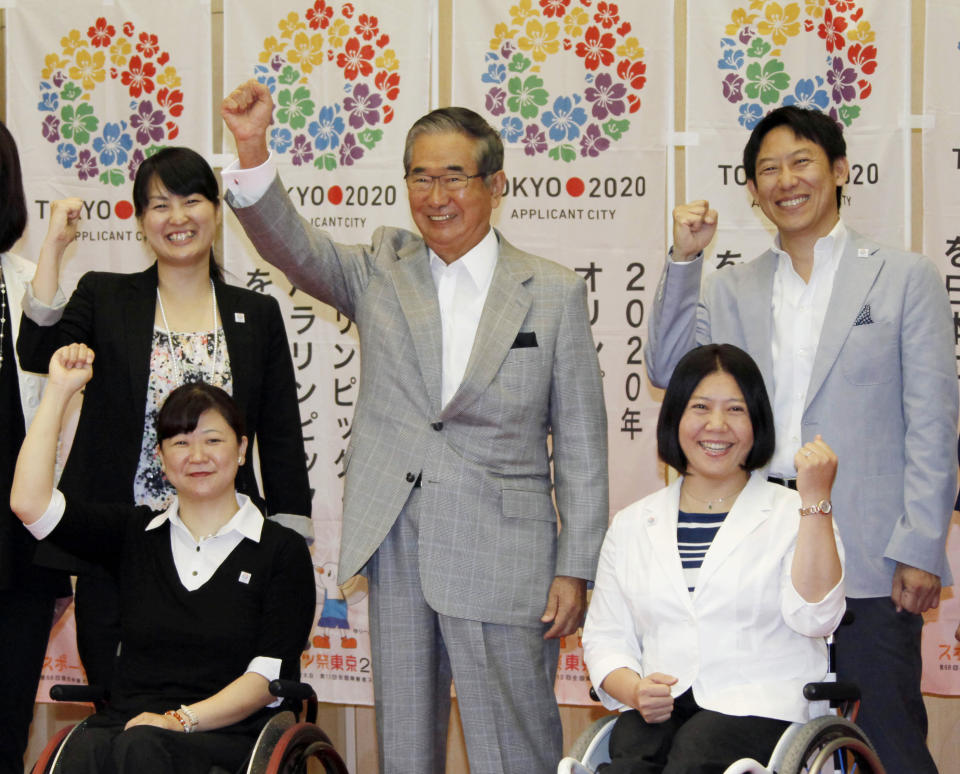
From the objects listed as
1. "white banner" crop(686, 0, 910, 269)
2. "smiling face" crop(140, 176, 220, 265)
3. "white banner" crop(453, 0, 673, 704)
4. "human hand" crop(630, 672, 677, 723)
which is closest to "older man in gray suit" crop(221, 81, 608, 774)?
"smiling face" crop(140, 176, 220, 265)

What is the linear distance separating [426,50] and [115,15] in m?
1.25

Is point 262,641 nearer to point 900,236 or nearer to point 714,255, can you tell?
point 714,255

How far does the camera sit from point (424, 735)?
254cm

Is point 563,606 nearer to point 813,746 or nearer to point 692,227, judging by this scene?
point 813,746

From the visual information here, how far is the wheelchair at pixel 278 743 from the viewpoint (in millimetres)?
2227

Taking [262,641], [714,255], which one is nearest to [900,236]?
[714,255]

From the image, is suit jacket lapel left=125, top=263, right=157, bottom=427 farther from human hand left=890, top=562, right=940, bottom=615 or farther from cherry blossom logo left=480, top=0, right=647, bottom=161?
human hand left=890, top=562, right=940, bottom=615

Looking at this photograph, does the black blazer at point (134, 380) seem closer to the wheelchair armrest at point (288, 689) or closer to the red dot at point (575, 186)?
the wheelchair armrest at point (288, 689)

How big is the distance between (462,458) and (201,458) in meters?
0.61

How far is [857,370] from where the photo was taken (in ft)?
8.58

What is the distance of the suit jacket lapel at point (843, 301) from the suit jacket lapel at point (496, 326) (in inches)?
27.7

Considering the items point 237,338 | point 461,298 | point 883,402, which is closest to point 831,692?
point 883,402

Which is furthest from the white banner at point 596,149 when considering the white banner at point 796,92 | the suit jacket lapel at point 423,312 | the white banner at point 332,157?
the suit jacket lapel at point 423,312

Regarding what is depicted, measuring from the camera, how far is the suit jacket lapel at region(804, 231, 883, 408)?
262 cm
